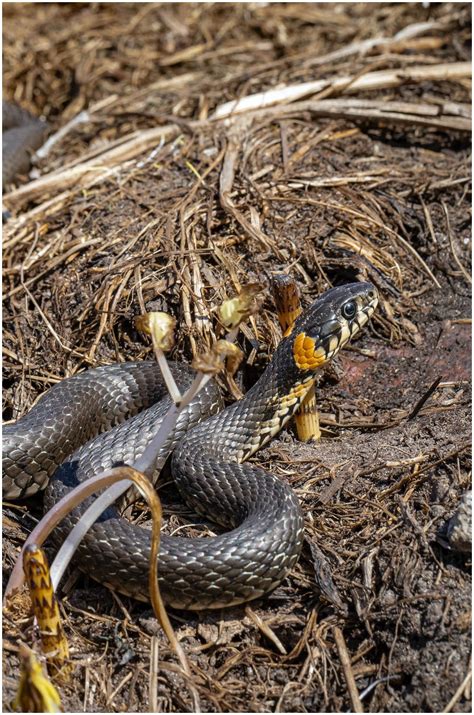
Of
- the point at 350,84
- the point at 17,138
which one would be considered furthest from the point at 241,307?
the point at 17,138

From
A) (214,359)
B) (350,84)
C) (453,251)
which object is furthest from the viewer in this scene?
(350,84)

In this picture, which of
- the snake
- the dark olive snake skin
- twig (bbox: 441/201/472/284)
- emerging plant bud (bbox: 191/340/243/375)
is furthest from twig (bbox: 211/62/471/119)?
emerging plant bud (bbox: 191/340/243/375)

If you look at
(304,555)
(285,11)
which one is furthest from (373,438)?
(285,11)

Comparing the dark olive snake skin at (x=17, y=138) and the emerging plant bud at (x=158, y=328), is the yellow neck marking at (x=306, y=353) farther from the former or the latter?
the dark olive snake skin at (x=17, y=138)

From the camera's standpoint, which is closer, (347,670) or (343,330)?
(347,670)

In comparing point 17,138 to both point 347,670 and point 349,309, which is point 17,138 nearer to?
point 349,309

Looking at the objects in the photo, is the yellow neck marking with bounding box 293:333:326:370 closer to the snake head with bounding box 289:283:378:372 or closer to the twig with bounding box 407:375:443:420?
the snake head with bounding box 289:283:378:372

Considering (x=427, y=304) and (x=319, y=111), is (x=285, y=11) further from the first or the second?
Result: (x=427, y=304)

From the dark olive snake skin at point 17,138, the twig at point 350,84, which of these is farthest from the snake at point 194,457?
the dark olive snake skin at point 17,138
